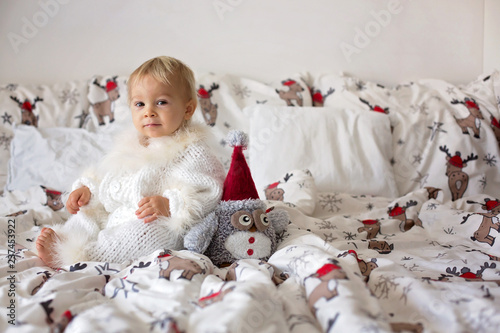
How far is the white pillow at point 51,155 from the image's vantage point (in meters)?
1.63

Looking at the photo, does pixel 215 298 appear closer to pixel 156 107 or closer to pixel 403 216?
pixel 156 107

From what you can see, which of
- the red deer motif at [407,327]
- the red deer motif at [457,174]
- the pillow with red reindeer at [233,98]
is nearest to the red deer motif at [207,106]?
the pillow with red reindeer at [233,98]

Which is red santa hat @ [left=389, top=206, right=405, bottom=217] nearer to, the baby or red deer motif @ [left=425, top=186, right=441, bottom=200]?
red deer motif @ [left=425, top=186, right=441, bottom=200]

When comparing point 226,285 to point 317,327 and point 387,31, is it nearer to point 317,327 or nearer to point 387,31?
point 317,327

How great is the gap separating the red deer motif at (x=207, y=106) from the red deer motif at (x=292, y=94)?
0.30 meters

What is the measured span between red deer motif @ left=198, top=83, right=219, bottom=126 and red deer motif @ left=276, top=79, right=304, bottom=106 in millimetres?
303

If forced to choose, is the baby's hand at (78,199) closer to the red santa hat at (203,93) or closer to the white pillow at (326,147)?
the white pillow at (326,147)

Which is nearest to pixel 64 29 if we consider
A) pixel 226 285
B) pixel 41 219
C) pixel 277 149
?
pixel 41 219

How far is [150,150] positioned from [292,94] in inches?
37.0

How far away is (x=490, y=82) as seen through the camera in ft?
6.33

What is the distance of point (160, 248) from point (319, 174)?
83 centimetres

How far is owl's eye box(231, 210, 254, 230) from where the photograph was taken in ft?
3.34

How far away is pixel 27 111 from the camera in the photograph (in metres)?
1.84

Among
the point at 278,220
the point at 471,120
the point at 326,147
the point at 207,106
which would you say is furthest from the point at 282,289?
the point at 471,120
